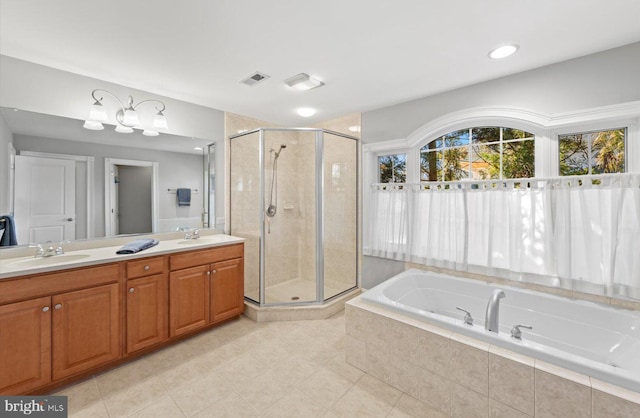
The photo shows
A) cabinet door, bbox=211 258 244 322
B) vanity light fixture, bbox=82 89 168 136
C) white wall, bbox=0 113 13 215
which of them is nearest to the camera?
white wall, bbox=0 113 13 215

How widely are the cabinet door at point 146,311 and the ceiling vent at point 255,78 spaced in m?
1.85

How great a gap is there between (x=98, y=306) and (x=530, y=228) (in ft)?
11.0

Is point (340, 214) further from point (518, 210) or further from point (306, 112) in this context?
point (518, 210)

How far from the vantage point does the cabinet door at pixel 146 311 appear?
2145 millimetres

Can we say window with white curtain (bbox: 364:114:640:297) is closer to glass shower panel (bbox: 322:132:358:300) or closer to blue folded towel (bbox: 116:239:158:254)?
glass shower panel (bbox: 322:132:358:300)

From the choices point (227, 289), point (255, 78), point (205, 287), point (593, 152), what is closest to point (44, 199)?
point (205, 287)

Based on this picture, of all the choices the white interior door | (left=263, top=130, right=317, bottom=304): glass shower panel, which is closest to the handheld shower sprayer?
(left=263, top=130, right=317, bottom=304): glass shower panel

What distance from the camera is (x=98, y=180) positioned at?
2443 mm

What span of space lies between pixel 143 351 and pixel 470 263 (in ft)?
9.54

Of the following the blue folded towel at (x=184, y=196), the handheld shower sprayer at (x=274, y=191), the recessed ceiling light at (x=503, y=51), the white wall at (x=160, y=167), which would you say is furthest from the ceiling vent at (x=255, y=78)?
the recessed ceiling light at (x=503, y=51)

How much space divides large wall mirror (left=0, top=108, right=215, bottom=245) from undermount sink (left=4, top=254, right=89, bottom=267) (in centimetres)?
22

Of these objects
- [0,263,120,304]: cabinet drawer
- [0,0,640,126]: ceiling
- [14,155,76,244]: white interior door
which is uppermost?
[0,0,640,126]: ceiling

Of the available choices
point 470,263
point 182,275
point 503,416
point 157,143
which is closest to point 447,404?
point 503,416

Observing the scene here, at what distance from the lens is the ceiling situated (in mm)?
1561
